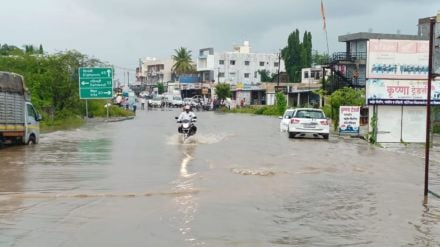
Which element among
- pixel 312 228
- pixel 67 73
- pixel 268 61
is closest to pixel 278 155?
pixel 312 228

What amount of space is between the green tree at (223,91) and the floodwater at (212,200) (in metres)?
79.0

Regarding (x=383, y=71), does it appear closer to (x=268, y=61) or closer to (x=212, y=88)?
(x=212, y=88)

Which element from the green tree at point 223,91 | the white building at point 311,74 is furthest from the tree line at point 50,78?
the white building at point 311,74

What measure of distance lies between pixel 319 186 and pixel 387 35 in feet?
194

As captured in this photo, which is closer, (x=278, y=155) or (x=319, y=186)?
(x=319, y=186)

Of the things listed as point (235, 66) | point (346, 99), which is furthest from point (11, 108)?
point (235, 66)

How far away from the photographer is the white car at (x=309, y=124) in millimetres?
29594

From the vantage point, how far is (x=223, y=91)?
9969 centimetres

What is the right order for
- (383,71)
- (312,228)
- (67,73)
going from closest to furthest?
A: (312,228) → (383,71) → (67,73)

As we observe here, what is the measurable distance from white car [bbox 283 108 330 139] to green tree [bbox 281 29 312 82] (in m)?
77.5

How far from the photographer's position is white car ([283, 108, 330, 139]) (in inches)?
1165

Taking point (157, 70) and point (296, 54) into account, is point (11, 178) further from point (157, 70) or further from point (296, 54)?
point (157, 70)

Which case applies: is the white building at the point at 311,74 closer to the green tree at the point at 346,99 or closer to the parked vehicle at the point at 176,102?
the parked vehicle at the point at 176,102

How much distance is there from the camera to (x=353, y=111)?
103 feet
